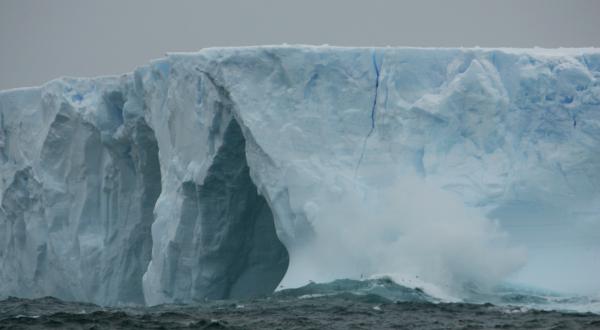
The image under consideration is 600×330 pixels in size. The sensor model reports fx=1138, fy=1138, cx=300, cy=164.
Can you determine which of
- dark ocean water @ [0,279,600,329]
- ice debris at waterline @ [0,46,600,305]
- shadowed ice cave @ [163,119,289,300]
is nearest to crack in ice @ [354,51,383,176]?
ice debris at waterline @ [0,46,600,305]

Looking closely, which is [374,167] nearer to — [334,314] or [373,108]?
[373,108]

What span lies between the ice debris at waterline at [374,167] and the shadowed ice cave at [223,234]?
2cm

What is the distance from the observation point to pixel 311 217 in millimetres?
14336

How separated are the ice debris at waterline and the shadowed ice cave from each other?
22 millimetres

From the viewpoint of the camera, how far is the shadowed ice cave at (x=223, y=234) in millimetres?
16094

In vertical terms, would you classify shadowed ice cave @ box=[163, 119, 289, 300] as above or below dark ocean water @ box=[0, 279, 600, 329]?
above

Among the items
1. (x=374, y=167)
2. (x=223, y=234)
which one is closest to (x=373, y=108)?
(x=374, y=167)

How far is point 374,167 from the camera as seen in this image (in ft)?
48.2

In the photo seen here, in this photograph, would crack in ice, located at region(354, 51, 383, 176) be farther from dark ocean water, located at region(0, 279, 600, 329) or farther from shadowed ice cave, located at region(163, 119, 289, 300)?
shadowed ice cave, located at region(163, 119, 289, 300)

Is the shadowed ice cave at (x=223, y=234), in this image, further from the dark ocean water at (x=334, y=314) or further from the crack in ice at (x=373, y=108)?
the crack in ice at (x=373, y=108)

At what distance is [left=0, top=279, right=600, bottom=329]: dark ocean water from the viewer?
12.1 meters

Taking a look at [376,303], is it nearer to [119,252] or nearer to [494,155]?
[494,155]

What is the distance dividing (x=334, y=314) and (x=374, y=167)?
254 centimetres

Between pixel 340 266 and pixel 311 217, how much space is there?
716mm
